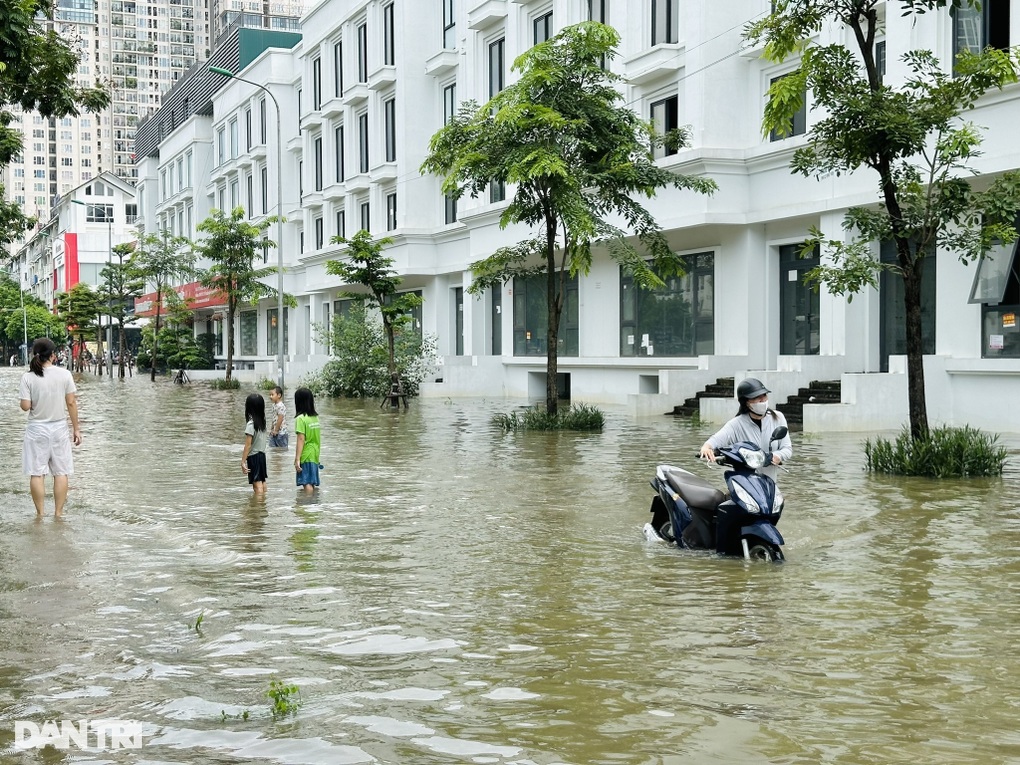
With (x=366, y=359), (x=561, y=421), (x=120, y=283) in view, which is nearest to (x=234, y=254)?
(x=366, y=359)

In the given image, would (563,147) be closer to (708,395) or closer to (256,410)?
(708,395)

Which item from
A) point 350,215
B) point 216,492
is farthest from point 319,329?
point 216,492

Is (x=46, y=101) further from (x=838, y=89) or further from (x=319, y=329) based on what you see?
(x=319, y=329)

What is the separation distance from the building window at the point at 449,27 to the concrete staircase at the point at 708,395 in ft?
65.4

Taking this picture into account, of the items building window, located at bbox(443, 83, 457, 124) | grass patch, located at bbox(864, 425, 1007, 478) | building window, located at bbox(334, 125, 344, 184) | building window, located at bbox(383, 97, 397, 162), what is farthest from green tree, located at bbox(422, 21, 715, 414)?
building window, located at bbox(334, 125, 344, 184)

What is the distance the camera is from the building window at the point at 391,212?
44.9 metres

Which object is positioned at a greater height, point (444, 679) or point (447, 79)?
point (447, 79)

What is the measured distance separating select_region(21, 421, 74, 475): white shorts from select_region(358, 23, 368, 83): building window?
36.8m

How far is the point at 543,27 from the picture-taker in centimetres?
3397

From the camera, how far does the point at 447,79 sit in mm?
41719

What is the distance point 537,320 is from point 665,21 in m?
10.6

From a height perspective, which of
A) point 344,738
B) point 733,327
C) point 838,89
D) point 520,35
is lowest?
point 344,738

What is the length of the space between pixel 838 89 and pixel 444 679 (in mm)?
10677

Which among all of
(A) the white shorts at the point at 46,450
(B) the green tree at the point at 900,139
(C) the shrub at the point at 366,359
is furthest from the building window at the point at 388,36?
(A) the white shorts at the point at 46,450
